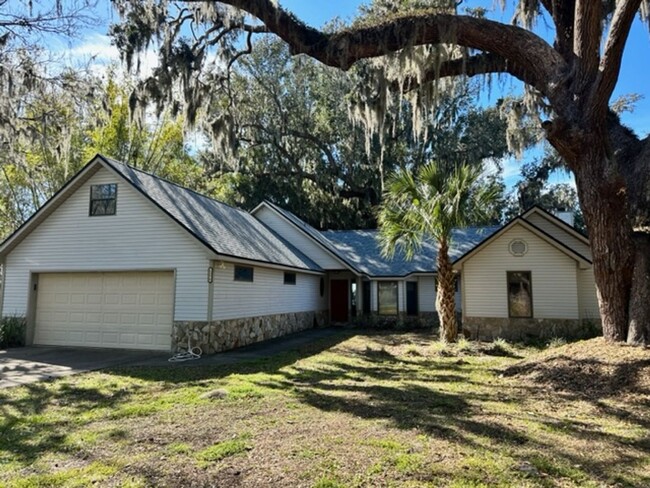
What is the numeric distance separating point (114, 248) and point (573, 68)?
1153cm

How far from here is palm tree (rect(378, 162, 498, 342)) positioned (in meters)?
11.7

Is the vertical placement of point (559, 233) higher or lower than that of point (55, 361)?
higher

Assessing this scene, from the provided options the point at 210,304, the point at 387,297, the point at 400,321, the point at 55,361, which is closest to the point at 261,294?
the point at 210,304

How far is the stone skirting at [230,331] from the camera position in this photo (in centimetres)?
1090

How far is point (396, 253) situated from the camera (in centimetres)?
2041

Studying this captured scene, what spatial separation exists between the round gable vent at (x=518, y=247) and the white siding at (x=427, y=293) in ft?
17.8

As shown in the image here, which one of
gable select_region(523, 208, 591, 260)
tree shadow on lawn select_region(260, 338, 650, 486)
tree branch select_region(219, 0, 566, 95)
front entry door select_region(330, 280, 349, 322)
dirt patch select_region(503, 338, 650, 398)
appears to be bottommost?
tree shadow on lawn select_region(260, 338, 650, 486)

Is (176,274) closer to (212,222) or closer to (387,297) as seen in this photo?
(212,222)

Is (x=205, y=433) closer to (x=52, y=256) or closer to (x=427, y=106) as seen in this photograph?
(x=427, y=106)

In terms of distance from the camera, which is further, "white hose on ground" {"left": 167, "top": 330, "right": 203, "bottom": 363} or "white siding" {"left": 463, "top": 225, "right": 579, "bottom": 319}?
"white siding" {"left": 463, "top": 225, "right": 579, "bottom": 319}

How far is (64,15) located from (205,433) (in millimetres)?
8808

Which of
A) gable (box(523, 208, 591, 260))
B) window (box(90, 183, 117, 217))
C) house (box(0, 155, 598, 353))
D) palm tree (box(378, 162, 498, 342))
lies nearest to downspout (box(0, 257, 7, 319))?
house (box(0, 155, 598, 353))

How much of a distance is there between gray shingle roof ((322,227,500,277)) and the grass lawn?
33.1ft

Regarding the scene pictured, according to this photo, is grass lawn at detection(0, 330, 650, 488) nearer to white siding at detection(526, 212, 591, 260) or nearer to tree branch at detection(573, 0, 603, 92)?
tree branch at detection(573, 0, 603, 92)
